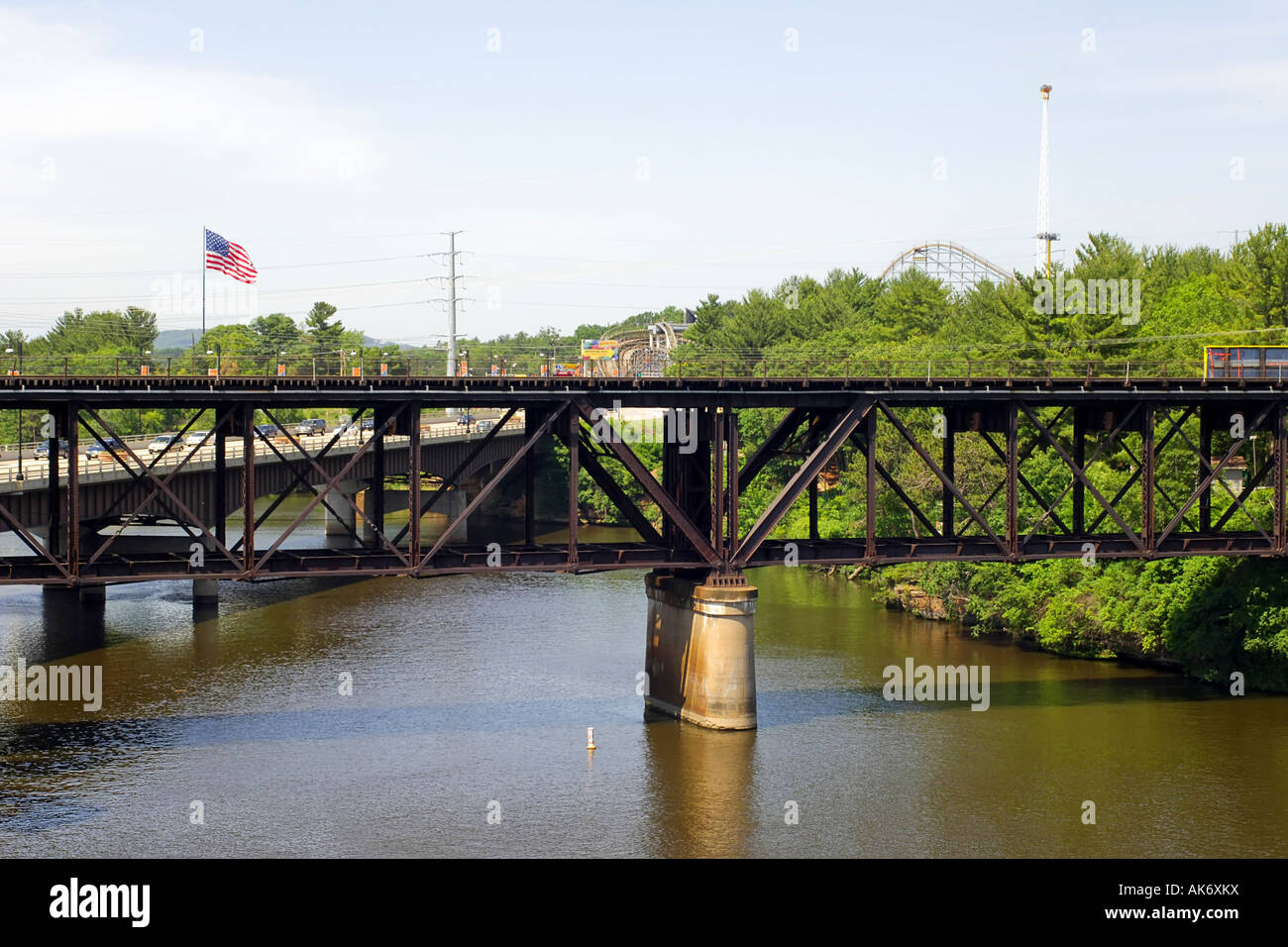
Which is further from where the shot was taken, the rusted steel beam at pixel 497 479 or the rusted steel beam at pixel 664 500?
the rusted steel beam at pixel 664 500

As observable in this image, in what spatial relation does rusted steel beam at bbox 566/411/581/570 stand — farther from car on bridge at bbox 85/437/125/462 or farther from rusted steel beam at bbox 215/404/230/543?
car on bridge at bbox 85/437/125/462

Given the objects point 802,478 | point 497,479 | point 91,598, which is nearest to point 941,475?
point 802,478

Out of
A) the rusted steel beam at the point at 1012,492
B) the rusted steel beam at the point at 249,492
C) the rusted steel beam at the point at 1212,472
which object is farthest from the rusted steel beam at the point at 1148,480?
the rusted steel beam at the point at 249,492

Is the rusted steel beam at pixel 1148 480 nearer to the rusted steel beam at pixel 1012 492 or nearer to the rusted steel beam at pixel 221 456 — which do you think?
the rusted steel beam at pixel 1012 492

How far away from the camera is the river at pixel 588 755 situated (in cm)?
4169

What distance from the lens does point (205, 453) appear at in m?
91.1

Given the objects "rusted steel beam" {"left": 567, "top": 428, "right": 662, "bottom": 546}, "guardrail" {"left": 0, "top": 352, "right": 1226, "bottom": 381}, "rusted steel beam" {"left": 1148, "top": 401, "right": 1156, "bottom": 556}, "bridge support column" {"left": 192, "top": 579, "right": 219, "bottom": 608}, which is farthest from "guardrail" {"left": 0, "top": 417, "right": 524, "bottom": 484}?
"rusted steel beam" {"left": 1148, "top": 401, "right": 1156, "bottom": 556}

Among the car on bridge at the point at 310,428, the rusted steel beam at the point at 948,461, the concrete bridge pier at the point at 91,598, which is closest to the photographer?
the rusted steel beam at the point at 948,461

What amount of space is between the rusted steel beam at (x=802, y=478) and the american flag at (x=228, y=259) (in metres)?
27.1

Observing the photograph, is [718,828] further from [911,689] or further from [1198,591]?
A: [1198,591]

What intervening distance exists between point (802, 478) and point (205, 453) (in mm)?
50285

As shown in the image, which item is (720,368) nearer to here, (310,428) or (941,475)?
(941,475)

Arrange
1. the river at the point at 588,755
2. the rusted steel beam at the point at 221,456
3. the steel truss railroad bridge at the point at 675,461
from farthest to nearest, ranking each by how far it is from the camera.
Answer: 1. the rusted steel beam at the point at 221,456
2. the steel truss railroad bridge at the point at 675,461
3. the river at the point at 588,755

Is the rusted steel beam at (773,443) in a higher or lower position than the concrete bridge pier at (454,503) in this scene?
higher
